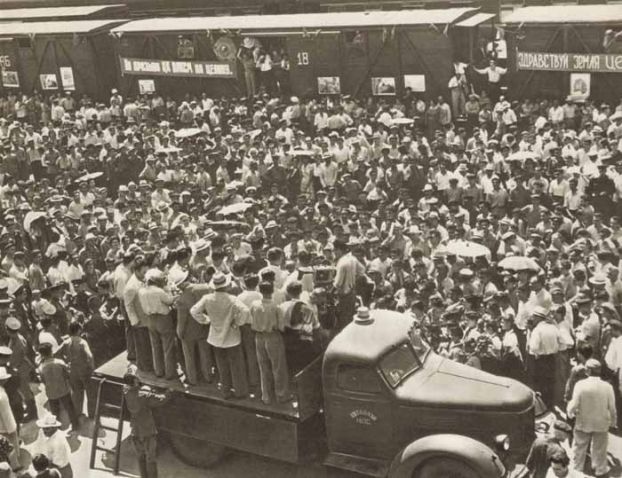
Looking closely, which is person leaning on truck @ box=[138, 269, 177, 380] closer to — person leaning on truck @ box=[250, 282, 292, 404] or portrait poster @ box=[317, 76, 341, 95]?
person leaning on truck @ box=[250, 282, 292, 404]

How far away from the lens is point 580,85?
20219mm

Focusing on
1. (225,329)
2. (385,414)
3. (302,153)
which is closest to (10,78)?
(302,153)

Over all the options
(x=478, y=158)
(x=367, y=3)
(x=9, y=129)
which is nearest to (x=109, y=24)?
(x=9, y=129)

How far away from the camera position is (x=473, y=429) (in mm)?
8312

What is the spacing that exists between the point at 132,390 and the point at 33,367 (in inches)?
114

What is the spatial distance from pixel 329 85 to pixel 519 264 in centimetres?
1428

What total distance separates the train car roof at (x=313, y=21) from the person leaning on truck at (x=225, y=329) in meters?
14.7

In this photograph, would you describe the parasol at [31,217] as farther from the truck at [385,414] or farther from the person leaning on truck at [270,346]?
the person leaning on truck at [270,346]

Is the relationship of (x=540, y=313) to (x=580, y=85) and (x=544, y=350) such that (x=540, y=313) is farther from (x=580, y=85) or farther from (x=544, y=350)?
(x=580, y=85)

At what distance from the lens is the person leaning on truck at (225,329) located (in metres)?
9.23

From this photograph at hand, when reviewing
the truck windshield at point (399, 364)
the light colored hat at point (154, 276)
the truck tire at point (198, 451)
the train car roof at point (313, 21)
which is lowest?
the truck tire at point (198, 451)

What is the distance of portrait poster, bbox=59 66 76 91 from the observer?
28.8 m

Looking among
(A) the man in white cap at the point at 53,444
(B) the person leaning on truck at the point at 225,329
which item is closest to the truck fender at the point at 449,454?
(B) the person leaning on truck at the point at 225,329

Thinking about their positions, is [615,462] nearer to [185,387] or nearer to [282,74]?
[185,387]
